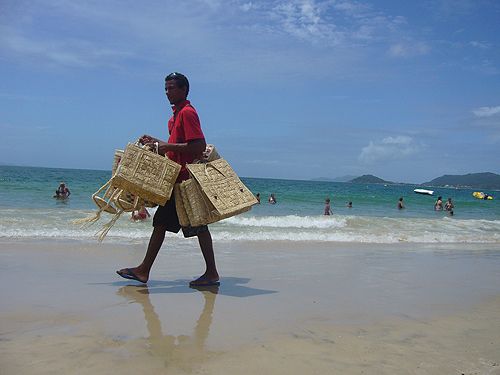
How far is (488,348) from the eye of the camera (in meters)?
3.15

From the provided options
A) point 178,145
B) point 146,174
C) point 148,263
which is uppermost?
point 178,145

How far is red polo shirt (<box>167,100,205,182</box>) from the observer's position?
14.2 ft

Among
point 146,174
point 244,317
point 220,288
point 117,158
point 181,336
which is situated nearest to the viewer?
point 181,336

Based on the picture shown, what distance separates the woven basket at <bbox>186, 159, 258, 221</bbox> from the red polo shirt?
17 cm

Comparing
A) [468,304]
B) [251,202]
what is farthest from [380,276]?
[251,202]

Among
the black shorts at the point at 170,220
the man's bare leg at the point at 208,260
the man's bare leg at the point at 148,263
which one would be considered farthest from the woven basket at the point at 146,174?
the man's bare leg at the point at 208,260

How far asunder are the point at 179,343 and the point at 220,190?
162cm

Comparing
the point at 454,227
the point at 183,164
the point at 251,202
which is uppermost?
the point at 183,164

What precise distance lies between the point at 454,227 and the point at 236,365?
1527 cm

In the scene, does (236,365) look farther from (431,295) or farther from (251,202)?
(431,295)

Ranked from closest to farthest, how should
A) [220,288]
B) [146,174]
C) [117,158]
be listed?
1. [146,174]
2. [117,158]
3. [220,288]

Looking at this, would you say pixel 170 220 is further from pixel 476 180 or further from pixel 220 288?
pixel 476 180

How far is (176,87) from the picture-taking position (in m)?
4.49

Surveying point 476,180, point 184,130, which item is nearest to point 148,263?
point 184,130
